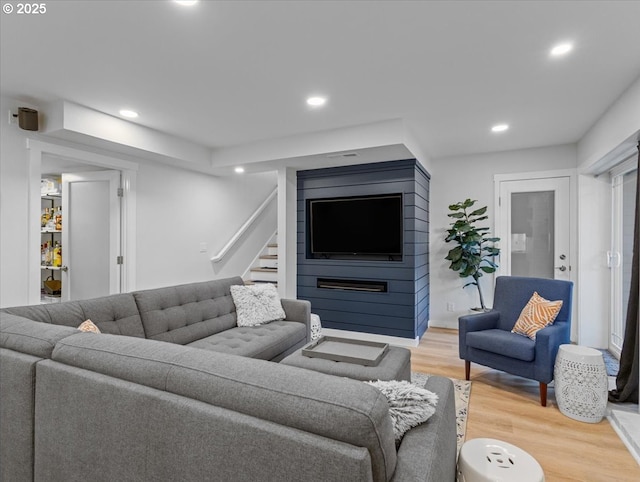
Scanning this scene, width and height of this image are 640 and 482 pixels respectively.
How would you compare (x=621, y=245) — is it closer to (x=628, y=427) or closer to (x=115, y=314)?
(x=628, y=427)

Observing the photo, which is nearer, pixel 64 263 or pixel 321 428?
pixel 321 428

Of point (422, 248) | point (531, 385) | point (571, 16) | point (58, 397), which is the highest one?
point (571, 16)

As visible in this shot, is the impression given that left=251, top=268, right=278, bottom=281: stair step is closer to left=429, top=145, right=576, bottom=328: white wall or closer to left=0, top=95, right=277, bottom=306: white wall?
left=0, top=95, right=277, bottom=306: white wall

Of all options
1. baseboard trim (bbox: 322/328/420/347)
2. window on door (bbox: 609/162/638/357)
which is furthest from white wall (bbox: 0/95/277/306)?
window on door (bbox: 609/162/638/357)

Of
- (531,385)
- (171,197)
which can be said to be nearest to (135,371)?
(531,385)

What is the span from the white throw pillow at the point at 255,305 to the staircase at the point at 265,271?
209cm

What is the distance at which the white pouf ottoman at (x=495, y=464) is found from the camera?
129 cm

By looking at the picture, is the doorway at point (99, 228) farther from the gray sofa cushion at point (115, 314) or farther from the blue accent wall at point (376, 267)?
the blue accent wall at point (376, 267)

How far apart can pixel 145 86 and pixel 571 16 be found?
292cm

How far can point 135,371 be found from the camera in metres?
1.18

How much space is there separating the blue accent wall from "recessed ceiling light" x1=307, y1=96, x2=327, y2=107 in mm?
1452

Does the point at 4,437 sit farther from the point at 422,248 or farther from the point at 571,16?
the point at 422,248

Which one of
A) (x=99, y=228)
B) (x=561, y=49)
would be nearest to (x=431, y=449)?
(x=561, y=49)

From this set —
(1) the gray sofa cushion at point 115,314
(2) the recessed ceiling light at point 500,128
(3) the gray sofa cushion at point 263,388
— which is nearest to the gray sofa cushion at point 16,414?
(3) the gray sofa cushion at point 263,388
